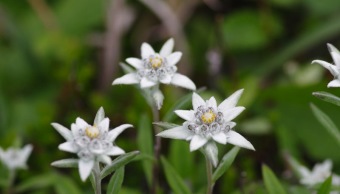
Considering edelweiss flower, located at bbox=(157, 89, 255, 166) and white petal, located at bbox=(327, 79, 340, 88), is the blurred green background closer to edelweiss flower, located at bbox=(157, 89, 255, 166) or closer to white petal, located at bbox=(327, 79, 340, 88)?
edelweiss flower, located at bbox=(157, 89, 255, 166)

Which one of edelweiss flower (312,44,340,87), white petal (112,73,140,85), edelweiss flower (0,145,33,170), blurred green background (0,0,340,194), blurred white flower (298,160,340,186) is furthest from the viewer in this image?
blurred green background (0,0,340,194)

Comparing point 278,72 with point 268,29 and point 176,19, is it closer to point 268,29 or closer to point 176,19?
point 268,29

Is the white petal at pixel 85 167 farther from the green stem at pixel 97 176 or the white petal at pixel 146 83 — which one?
the white petal at pixel 146 83

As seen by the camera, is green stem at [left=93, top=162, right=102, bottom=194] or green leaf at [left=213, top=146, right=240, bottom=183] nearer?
green stem at [left=93, top=162, right=102, bottom=194]

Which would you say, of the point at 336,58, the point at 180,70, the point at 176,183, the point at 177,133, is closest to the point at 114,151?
the point at 177,133

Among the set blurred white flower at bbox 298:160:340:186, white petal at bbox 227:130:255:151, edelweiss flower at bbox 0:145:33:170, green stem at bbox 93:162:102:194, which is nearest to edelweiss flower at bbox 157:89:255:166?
white petal at bbox 227:130:255:151

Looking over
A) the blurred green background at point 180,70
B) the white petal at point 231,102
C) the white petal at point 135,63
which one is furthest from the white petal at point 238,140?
the blurred green background at point 180,70
